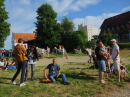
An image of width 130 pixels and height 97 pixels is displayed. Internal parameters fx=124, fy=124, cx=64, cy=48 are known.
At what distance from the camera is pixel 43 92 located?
4277 mm

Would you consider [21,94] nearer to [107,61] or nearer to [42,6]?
[107,61]

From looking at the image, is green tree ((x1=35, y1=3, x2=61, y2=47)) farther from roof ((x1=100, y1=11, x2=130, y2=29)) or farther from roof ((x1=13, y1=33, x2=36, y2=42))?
roof ((x1=13, y1=33, x2=36, y2=42))

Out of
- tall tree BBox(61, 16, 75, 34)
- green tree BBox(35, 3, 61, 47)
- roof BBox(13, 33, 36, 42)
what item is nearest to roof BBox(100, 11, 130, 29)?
tall tree BBox(61, 16, 75, 34)

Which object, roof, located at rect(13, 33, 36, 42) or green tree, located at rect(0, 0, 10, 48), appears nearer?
green tree, located at rect(0, 0, 10, 48)

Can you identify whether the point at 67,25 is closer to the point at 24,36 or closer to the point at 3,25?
the point at 3,25

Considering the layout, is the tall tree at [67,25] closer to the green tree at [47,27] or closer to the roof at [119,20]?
the green tree at [47,27]

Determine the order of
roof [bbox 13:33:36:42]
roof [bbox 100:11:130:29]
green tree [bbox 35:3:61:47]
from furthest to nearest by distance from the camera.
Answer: roof [bbox 13:33:36:42], roof [bbox 100:11:130:29], green tree [bbox 35:3:61:47]

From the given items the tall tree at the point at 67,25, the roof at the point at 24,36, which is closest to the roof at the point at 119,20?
the tall tree at the point at 67,25

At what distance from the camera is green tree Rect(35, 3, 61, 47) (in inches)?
1211

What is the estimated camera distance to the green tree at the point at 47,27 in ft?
101

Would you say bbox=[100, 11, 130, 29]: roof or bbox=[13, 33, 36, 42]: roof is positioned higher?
bbox=[100, 11, 130, 29]: roof

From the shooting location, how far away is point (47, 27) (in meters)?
31.3

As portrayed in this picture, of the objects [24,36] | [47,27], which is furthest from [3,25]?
[24,36]

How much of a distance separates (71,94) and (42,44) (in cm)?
2844
